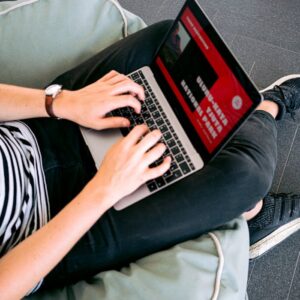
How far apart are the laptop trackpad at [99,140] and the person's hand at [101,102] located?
0.05 m

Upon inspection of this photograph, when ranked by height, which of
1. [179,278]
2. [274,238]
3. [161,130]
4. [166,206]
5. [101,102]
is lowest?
[274,238]

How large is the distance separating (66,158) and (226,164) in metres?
0.42

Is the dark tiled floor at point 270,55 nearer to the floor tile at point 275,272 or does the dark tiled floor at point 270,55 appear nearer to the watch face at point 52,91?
the floor tile at point 275,272

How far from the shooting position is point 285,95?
4.27ft

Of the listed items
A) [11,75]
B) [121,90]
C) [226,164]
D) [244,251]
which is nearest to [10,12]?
[11,75]

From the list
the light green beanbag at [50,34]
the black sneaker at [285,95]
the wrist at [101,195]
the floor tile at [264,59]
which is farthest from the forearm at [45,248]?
the floor tile at [264,59]

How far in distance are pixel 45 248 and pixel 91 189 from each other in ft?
0.47

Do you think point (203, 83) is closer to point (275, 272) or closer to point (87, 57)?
point (87, 57)

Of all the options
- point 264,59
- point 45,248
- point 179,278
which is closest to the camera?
point 45,248

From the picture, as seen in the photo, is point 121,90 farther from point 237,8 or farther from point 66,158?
point 237,8

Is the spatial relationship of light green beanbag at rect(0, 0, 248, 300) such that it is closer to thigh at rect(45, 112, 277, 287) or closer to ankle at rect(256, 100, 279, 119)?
thigh at rect(45, 112, 277, 287)

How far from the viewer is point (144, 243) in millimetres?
801

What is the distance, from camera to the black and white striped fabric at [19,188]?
72 cm

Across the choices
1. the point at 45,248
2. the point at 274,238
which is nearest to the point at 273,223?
the point at 274,238
